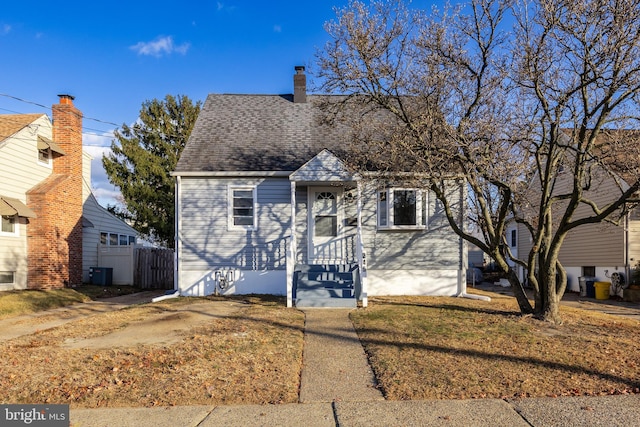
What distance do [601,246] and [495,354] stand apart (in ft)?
44.6

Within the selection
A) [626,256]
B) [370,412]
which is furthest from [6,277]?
[626,256]

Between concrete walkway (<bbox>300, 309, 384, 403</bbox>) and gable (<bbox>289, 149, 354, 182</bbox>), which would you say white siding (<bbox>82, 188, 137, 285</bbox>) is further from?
concrete walkway (<bbox>300, 309, 384, 403</bbox>)

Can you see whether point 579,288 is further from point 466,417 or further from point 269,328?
point 466,417

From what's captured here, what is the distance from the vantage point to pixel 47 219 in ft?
49.9

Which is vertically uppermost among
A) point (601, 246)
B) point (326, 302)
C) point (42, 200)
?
point (42, 200)

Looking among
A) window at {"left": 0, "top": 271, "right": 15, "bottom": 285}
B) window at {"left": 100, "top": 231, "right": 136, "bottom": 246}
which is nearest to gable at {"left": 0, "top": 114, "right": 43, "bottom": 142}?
window at {"left": 0, "top": 271, "right": 15, "bottom": 285}

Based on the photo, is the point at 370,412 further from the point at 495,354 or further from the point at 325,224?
the point at 325,224

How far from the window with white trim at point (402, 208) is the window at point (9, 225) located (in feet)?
37.9

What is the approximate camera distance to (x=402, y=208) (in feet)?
44.3

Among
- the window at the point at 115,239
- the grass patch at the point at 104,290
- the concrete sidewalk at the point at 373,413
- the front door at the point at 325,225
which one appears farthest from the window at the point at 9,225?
the concrete sidewalk at the point at 373,413

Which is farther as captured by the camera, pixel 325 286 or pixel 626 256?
pixel 626 256

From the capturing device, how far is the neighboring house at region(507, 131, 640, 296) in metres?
15.8

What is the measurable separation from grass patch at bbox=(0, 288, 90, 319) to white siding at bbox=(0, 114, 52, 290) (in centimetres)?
118

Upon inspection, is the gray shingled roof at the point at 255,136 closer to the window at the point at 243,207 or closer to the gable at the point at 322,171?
the window at the point at 243,207
